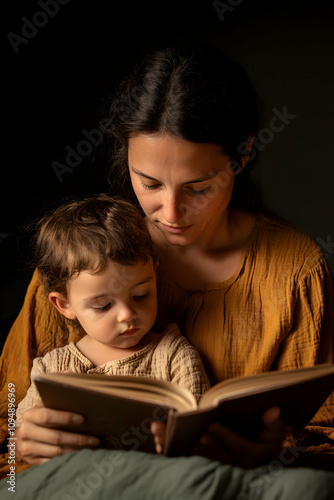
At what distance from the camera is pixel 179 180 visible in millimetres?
1465

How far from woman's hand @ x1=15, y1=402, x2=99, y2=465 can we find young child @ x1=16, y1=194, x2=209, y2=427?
0.47 ft

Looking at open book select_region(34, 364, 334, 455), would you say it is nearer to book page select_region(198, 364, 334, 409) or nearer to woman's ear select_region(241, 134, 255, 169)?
book page select_region(198, 364, 334, 409)

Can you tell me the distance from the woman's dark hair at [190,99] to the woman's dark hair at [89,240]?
0.72 ft

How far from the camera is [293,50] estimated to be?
2006 millimetres

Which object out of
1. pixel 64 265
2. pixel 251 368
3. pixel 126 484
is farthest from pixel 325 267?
pixel 126 484

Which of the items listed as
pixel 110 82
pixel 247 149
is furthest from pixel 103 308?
pixel 110 82

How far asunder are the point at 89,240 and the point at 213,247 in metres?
0.48

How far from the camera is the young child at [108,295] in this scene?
1.43 meters

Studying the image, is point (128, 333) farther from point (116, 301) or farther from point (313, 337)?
point (313, 337)

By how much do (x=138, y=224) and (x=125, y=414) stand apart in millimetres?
554

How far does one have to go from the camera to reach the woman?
4.72 ft

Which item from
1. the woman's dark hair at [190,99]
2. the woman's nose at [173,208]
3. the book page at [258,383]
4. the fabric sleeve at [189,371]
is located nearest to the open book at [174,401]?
the book page at [258,383]

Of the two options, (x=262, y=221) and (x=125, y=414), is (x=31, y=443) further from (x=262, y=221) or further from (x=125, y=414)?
(x=262, y=221)

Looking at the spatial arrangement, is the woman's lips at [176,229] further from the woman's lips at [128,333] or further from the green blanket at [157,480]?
the green blanket at [157,480]
